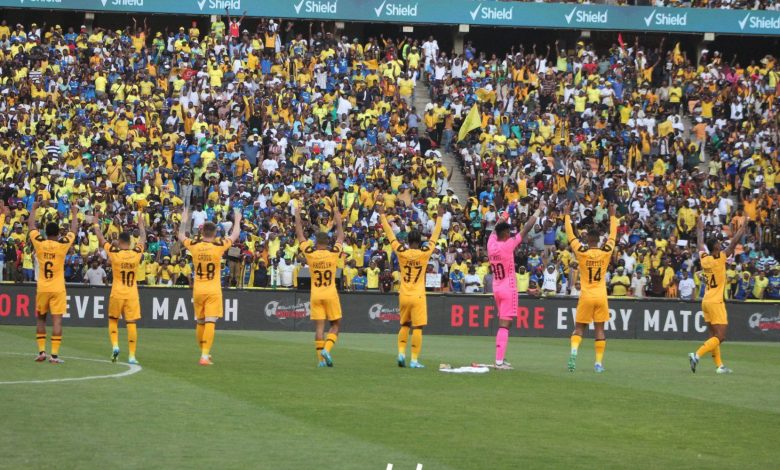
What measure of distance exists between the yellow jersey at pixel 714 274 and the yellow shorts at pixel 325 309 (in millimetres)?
6399

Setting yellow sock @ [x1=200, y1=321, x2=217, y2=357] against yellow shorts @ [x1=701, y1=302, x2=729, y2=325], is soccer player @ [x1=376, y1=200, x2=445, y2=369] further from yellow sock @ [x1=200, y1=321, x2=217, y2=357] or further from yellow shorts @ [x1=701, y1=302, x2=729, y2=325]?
yellow shorts @ [x1=701, y1=302, x2=729, y2=325]

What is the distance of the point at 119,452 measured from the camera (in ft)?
36.5

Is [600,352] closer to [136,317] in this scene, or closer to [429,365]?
[429,365]

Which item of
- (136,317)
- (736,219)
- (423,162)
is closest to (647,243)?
(736,219)

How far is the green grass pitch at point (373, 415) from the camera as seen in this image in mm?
11289

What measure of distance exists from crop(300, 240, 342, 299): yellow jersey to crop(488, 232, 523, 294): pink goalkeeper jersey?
8.36 ft

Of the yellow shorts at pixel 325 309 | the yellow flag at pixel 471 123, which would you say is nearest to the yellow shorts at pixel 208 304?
the yellow shorts at pixel 325 309

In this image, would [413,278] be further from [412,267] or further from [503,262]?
[503,262]

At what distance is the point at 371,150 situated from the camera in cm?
4294

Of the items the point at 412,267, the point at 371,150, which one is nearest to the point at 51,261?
the point at 412,267

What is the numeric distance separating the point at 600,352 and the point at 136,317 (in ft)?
24.6

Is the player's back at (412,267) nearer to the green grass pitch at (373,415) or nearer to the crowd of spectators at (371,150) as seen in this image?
the green grass pitch at (373,415)

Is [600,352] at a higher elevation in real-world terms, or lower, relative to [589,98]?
lower

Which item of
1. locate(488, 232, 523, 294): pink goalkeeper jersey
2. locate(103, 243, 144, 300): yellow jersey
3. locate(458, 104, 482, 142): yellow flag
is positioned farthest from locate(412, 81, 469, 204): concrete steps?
locate(103, 243, 144, 300): yellow jersey
